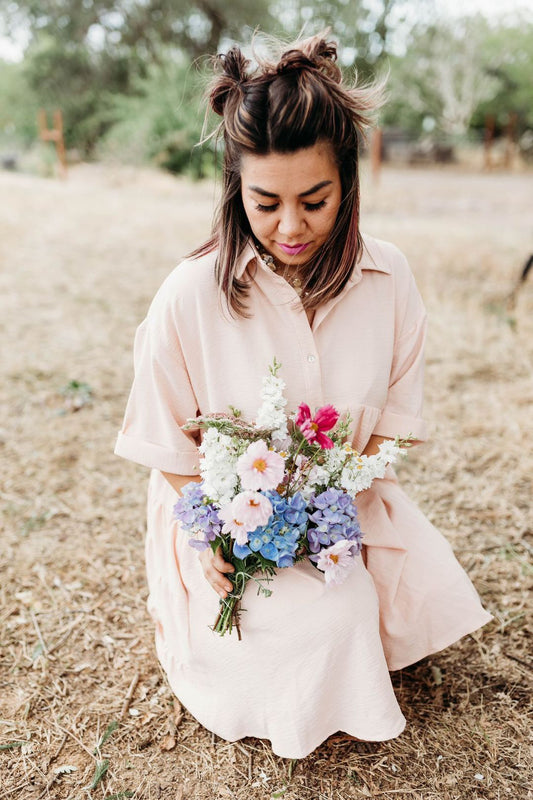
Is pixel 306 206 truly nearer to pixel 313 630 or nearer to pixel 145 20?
pixel 313 630

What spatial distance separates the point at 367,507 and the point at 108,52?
59.9ft

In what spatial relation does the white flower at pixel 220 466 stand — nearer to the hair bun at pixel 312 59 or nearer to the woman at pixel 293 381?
the woman at pixel 293 381

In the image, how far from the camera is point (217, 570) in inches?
66.3

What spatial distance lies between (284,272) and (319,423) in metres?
0.49

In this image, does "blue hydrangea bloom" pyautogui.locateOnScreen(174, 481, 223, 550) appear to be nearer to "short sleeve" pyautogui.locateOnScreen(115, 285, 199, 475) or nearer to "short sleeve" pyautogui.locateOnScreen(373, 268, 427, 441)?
"short sleeve" pyautogui.locateOnScreen(115, 285, 199, 475)

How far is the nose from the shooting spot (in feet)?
5.20

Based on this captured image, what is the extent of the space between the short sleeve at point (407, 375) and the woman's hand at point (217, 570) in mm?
581

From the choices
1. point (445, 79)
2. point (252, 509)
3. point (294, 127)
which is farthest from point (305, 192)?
point (445, 79)

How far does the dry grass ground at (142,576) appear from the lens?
1.85 m

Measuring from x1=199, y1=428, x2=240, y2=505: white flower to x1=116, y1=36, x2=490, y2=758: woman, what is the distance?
0.75 feet

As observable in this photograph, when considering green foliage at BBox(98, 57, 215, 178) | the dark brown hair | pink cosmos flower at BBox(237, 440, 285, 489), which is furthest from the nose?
green foliage at BBox(98, 57, 215, 178)

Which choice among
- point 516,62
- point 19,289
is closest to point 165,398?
point 19,289

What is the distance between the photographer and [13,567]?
267 centimetres

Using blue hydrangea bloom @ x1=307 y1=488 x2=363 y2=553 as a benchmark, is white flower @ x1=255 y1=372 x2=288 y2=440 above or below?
above
